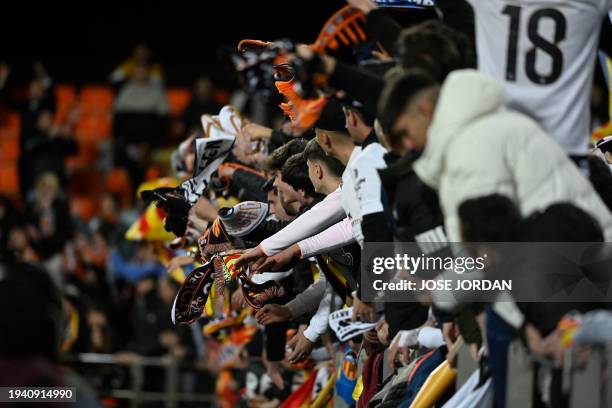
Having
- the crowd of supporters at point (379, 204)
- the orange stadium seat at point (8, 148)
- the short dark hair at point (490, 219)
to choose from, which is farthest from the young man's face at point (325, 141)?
the orange stadium seat at point (8, 148)

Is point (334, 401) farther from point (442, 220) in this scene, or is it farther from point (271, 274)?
point (442, 220)

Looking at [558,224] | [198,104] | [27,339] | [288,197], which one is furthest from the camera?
[198,104]

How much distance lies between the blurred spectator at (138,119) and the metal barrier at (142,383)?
430 centimetres

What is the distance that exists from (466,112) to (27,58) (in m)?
13.9

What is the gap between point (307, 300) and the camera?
26.5 feet

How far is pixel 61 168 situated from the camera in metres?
17.2

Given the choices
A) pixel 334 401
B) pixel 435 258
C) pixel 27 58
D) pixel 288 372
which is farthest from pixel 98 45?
pixel 435 258

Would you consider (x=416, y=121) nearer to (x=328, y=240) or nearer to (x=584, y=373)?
(x=584, y=373)

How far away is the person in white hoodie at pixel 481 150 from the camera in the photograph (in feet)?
15.4

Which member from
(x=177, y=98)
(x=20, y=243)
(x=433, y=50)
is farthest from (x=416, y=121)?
(x=177, y=98)

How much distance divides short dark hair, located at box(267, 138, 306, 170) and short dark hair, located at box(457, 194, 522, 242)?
3.11m

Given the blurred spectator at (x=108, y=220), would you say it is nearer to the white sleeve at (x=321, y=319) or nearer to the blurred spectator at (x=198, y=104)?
the blurred spectator at (x=198, y=104)

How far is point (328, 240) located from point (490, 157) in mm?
2101

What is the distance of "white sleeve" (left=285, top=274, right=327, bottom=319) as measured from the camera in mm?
8031
